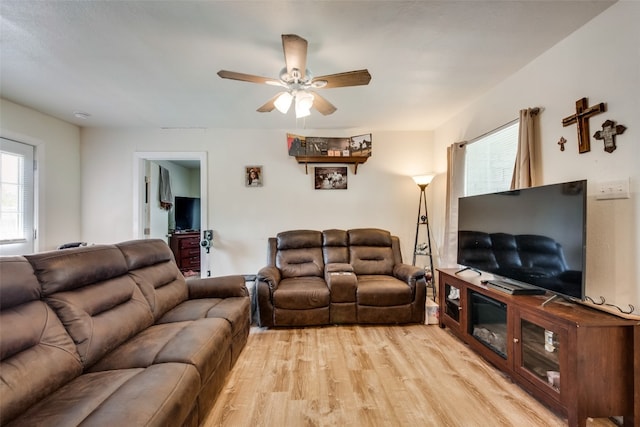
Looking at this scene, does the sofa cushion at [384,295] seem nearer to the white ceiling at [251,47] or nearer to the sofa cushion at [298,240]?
the sofa cushion at [298,240]

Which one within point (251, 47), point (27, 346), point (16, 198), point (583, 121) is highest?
point (251, 47)

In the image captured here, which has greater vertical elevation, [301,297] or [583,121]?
[583,121]

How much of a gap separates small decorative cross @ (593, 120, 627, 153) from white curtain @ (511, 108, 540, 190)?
0.47 meters

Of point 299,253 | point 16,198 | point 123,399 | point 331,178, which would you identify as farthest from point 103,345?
point 331,178

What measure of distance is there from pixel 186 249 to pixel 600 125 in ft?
19.4

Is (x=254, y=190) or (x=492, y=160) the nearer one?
(x=492, y=160)

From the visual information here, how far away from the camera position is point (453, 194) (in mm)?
3211

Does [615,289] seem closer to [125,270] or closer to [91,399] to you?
[91,399]

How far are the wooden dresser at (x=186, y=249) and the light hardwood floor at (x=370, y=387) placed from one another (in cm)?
332

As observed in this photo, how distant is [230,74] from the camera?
5.95 feet

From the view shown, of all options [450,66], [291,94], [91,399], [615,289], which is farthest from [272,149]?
[615,289]

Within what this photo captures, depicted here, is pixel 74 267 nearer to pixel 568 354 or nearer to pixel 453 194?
pixel 568 354

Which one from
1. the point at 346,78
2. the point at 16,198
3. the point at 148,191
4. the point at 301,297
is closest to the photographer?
the point at 346,78

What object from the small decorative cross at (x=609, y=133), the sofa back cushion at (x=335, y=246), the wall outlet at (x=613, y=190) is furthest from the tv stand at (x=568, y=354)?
the sofa back cushion at (x=335, y=246)
